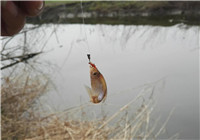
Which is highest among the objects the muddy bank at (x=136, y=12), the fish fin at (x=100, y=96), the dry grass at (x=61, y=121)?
the muddy bank at (x=136, y=12)

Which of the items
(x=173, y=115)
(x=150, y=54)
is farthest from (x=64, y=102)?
(x=150, y=54)

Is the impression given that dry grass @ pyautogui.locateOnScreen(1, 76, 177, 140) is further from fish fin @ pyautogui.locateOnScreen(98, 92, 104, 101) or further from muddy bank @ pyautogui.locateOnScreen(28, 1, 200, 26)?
muddy bank @ pyautogui.locateOnScreen(28, 1, 200, 26)

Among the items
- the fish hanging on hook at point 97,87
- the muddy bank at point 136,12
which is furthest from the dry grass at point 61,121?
the muddy bank at point 136,12

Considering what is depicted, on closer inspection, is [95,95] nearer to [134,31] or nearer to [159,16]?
[134,31]

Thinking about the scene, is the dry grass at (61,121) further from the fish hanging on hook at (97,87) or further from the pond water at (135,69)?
Result: the fish hanging on hook at (97,87)

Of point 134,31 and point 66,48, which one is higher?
point 134,31

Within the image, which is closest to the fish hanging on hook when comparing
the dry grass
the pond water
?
the dry grass
